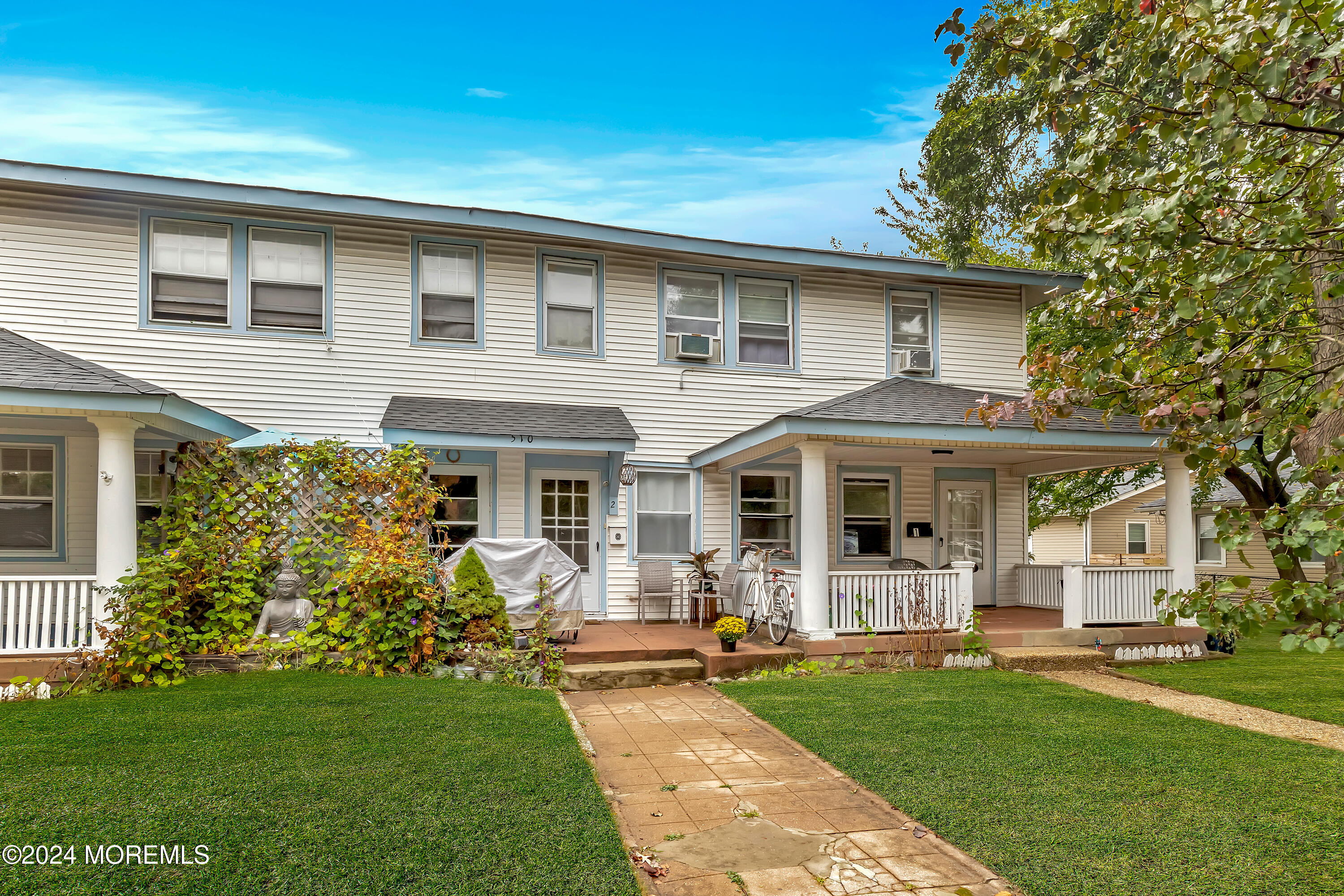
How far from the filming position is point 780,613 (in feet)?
32.0

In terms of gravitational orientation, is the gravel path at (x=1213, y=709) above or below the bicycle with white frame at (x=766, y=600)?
below

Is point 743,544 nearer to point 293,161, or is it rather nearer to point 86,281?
point 86,281

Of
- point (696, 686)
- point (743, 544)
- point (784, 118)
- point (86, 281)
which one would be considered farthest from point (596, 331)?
point (784, 118)

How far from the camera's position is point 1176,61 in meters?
2.82

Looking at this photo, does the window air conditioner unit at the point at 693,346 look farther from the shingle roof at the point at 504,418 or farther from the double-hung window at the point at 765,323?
the shingle roof at the point at 504,418

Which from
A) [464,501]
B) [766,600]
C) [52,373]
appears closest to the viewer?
[52,373]

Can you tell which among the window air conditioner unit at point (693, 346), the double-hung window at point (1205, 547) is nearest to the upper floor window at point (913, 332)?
the window air conditioner unit at point (693, 346)

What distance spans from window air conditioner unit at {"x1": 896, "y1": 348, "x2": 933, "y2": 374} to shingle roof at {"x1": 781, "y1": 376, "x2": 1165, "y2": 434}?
18 centimetres

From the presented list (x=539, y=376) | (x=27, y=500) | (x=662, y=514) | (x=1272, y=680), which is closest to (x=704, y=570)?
(x=662, y=514)

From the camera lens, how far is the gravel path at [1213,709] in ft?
22.3

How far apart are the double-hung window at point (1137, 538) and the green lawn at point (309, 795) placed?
2702cm

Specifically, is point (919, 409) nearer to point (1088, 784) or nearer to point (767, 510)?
point (767, 510)

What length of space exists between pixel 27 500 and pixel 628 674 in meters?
7.46

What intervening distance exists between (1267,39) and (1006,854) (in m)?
3.67
